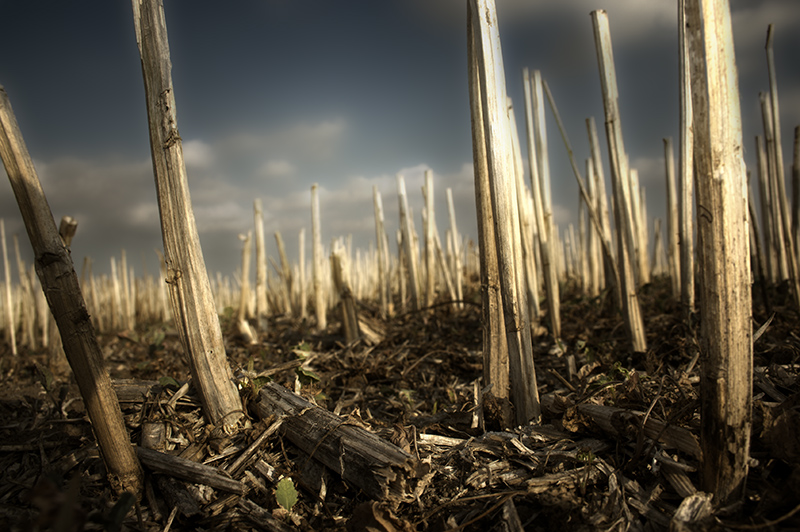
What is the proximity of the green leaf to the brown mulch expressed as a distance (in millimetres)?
61

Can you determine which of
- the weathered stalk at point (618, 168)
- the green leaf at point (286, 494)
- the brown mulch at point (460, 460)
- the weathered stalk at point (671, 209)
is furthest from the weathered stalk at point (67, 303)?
the weathered stalk at point (671, 209)

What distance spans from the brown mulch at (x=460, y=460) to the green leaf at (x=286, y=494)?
0.20ft

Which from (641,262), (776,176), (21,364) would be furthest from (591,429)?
(21,364)

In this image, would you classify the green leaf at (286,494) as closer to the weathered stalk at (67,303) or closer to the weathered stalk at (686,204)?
the weathered stalk at (67,303)

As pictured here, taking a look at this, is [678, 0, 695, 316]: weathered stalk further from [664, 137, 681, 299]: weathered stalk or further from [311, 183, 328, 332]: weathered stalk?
[311, 183, 328, 332]: weathered stalk

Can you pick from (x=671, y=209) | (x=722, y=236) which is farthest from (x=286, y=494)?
(x=671, y=209)

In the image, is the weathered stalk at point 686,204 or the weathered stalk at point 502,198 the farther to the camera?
the weathered stalk at point 686,204

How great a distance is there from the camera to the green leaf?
162cm

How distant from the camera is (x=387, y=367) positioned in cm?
329

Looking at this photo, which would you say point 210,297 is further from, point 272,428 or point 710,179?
point 710,179

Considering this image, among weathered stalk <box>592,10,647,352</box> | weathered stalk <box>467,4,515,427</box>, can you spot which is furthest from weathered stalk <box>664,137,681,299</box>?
weathered stalk <box>467,4,515,427</box>

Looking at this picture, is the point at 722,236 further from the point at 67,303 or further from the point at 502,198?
the point at 67,303

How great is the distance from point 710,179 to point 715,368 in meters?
0.58

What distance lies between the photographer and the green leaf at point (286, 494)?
1.62m
